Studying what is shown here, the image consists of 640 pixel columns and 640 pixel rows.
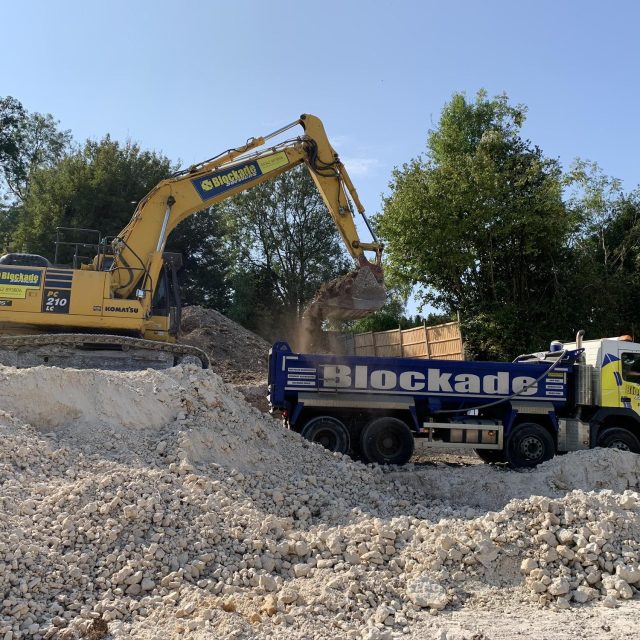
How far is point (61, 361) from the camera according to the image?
13.0m

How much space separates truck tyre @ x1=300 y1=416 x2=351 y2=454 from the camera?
38.8 ft

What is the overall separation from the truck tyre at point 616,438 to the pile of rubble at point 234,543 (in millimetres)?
4593

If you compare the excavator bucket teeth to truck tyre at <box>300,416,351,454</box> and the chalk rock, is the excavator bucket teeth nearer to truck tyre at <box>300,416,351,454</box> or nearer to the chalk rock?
truck tyre at <box>300,416,351,454</box>

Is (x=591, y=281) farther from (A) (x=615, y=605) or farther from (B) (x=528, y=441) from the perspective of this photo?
(A) (x=615, y=605)

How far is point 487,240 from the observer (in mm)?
22219

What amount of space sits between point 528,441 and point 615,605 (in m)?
6.45

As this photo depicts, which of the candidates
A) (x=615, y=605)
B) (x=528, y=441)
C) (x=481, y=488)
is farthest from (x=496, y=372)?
(x=615, y=605)

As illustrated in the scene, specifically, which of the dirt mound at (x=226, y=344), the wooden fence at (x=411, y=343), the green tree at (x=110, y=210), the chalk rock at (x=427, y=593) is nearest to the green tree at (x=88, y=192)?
the green tree at (x=110, y=210)

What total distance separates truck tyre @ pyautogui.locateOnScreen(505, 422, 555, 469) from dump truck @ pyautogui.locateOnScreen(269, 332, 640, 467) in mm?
17

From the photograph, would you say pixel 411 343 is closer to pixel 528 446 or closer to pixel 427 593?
pixel 528 446

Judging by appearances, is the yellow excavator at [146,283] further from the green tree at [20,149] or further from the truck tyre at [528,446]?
the green tree at [20,149]

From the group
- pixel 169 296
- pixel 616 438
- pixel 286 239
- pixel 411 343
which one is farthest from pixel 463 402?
pixel 286 239

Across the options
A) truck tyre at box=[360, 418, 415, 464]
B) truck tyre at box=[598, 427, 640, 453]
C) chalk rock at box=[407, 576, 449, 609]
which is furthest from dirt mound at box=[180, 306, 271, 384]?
chalk rock at box=[407, 576, 449, 609]

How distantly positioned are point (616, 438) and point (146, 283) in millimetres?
8987
